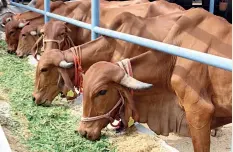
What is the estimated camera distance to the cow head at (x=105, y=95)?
10.7ft

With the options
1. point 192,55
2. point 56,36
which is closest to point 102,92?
point 192,55

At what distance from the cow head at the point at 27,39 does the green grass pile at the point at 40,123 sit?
3.78 ft

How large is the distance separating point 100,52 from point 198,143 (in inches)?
61.6

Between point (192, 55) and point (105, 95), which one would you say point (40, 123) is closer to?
point (105, 95)

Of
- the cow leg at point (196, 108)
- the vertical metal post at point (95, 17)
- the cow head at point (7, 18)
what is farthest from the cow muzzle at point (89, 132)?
the cow head at point (7, 18)

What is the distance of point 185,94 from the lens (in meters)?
3.21

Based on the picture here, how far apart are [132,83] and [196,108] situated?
1.69 feet

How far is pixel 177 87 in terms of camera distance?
325 centimetres

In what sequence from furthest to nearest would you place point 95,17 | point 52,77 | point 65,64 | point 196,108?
1. point 52,77
2. point 95,17
3. point 65,64
4. point 196,108

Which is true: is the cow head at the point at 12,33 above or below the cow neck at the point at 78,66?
below

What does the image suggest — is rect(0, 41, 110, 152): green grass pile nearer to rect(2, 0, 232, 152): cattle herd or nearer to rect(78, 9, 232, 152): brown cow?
rect(2, 0, 232, 152): cattle herd

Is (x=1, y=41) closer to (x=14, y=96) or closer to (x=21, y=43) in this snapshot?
(x=21, y=43)

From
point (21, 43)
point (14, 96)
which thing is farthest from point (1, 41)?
point (14, 96)

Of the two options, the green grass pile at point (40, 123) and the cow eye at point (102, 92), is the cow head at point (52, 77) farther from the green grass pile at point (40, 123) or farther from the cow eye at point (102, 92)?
the cow eye at point (102, 92)
